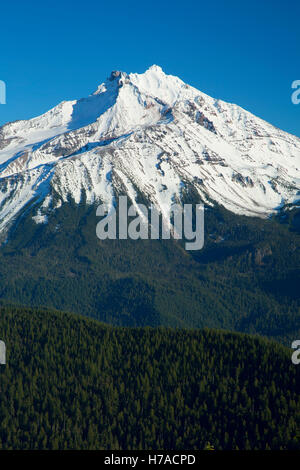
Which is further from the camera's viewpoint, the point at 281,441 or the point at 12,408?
the point at 12,408

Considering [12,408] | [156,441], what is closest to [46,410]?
[12,408]

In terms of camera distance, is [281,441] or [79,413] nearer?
[281,441]
